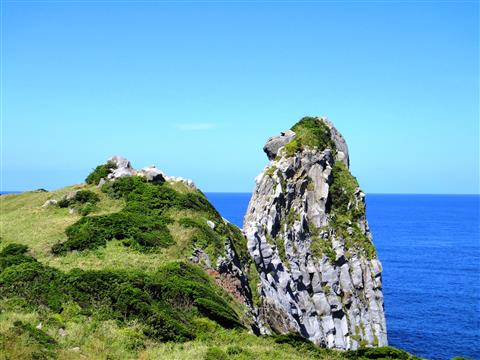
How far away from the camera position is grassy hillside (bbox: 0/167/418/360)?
916 inches

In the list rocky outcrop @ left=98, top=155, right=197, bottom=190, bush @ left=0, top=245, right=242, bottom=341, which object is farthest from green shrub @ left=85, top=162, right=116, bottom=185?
bush @ left=0, top=245, right=242, bottom=341

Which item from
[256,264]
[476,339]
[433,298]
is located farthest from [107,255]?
[433,298]

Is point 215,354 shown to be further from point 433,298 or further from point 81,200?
point 433,298

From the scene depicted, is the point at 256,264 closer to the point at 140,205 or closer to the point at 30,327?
the point at 140,205

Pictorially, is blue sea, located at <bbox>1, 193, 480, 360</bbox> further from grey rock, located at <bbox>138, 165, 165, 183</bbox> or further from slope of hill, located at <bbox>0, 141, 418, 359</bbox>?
grey rock, located at <bbox>138, 165, 165, 183</bbox>

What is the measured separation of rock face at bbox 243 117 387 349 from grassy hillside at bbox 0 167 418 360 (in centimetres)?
1489

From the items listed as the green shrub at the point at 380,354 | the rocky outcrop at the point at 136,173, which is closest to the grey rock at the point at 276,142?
the rocky outcrop at the point at 136,173

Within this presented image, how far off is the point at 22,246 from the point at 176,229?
1316cm

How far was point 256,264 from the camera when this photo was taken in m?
55.4

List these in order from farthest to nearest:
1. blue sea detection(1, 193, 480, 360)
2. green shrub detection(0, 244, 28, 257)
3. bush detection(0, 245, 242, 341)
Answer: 1. blue sea detection(1, 193, 480, 360)
2. green shrub detection(0, 244, 28, 257)
3. bush detection(0, 245, 242, 341)

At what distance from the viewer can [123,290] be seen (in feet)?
93.2

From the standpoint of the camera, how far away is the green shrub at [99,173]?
58250 mm

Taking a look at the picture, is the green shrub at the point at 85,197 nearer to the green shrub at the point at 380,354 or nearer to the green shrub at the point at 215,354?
the green shrub at the point at 215,354

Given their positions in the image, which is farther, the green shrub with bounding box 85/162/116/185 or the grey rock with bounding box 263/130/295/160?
the grey rock with bounding box 263/130/295/160
